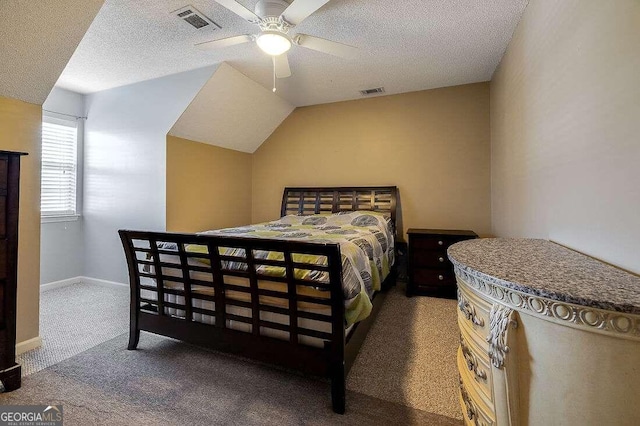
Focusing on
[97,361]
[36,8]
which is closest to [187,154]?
[36,8]

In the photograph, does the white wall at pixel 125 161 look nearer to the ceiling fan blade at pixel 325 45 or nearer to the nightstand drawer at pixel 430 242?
the ceiling fan blade at pixel 325 45

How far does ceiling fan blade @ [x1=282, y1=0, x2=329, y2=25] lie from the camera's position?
1773mm

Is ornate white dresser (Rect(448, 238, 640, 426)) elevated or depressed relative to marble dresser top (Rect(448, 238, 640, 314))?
depressed

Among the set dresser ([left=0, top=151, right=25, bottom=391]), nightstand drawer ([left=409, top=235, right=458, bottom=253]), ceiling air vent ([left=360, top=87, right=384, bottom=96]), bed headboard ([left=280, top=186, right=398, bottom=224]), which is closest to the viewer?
dresser ([left=0, top=151, right=25, bottom=391])

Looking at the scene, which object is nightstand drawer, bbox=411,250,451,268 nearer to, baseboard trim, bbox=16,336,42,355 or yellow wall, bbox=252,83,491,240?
yellow wall, bbox=252,83,491,240

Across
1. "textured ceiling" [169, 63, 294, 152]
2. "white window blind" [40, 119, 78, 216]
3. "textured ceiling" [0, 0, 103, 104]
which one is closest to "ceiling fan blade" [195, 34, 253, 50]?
"textured ceiling" [0, 0, 103, 104]

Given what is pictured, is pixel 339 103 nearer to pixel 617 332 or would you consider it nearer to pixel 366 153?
pixel 366 153

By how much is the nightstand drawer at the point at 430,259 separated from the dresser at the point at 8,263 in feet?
11.1

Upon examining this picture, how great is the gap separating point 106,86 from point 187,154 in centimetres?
137

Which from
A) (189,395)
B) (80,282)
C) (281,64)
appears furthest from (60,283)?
(281,64)

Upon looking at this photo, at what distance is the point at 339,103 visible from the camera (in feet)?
14.0

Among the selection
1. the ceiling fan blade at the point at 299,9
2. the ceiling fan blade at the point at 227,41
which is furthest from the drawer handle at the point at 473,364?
the ceiling fan blade at the point at 227,41

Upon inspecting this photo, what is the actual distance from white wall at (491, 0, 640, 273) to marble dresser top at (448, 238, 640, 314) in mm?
158

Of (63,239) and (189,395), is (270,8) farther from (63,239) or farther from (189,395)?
(63,239)
